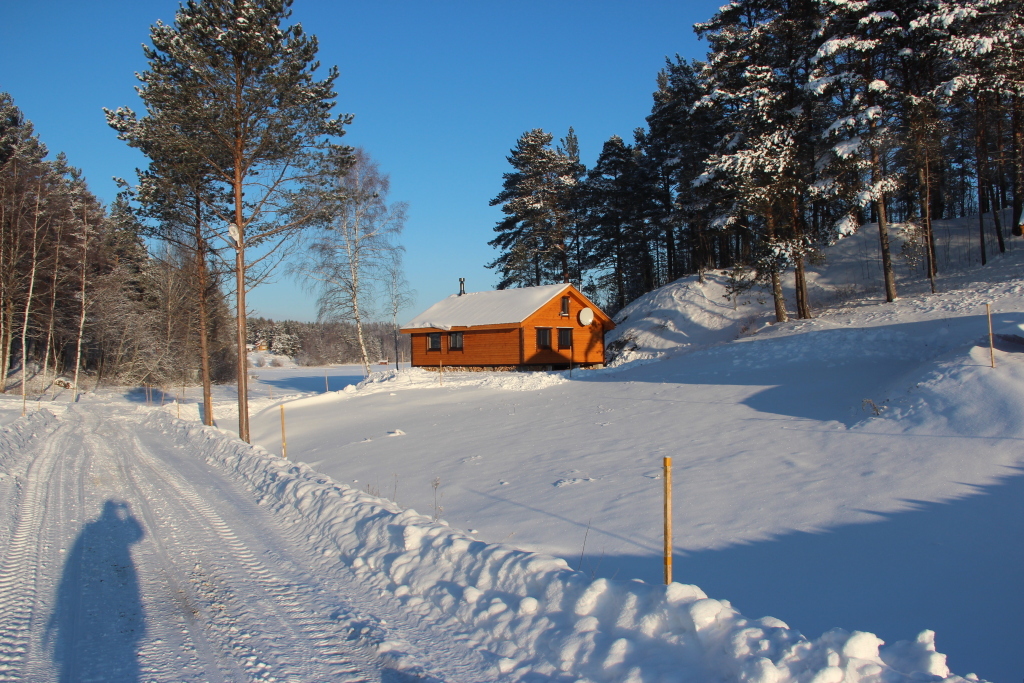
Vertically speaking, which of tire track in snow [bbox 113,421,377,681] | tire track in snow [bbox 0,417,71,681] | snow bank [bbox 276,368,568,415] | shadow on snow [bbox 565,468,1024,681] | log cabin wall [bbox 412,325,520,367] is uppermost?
log cabin wall [bbox 412,325,520,367]

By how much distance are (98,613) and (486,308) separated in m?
29.2

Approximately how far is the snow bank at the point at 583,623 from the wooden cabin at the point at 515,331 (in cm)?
2445

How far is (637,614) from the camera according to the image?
3.98m

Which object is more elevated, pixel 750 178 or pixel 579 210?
pixel 579 210

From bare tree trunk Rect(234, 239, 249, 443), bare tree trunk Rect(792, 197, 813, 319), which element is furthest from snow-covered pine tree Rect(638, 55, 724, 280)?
bare tree trunk Rect(234, 239, 249, 443)

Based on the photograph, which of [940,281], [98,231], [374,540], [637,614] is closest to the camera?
[637,614]

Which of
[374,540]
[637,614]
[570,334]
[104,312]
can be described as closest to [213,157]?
[374,540]

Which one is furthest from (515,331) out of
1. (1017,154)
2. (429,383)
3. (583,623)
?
(583,623)

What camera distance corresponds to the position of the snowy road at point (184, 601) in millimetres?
3957

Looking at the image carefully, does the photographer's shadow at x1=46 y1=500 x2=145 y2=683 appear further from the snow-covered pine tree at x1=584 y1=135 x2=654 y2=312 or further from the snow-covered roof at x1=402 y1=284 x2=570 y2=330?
the snow-covered pine tree at x1=584 y1=135 x2=654 y2=312

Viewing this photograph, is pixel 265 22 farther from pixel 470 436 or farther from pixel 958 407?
pixel 958 407

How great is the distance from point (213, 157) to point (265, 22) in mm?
3661

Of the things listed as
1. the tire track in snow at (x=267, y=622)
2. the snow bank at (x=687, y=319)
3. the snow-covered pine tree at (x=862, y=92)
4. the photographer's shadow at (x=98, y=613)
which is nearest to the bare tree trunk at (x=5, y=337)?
the photographer's shadow at (x=98, y=613)

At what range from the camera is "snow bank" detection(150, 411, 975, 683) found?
3.28 metres
